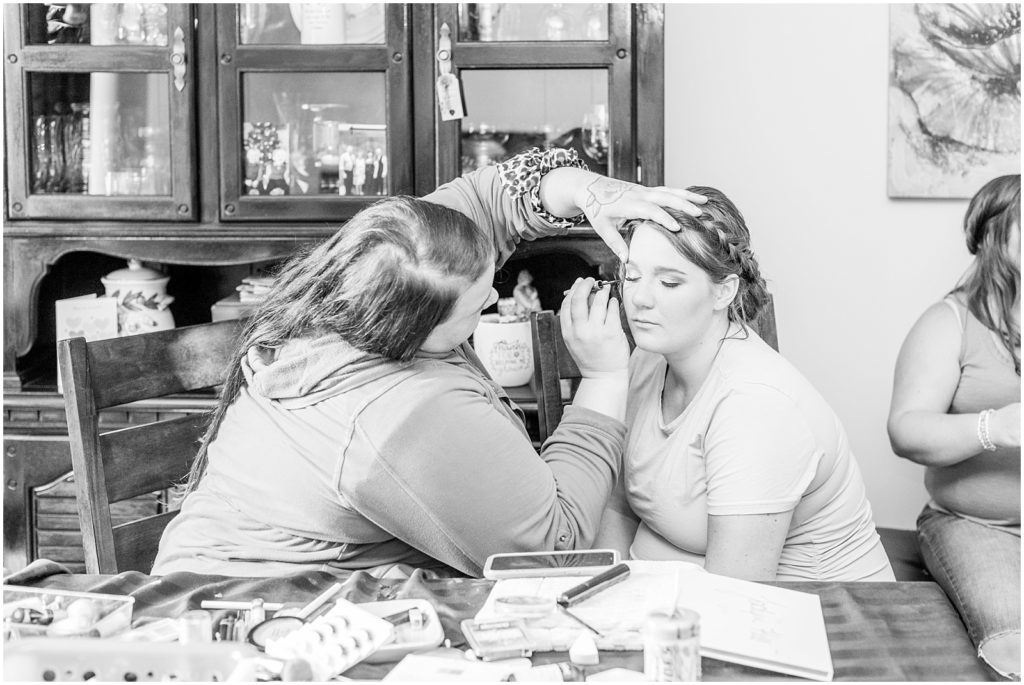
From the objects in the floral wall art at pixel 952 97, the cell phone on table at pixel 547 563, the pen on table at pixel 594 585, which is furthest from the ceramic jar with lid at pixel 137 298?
the floral wall art at pixel 952 97

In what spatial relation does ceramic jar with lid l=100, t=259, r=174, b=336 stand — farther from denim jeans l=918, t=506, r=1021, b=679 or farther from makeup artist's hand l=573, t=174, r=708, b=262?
denim jeans l=918, t=506, r=1021, b=679

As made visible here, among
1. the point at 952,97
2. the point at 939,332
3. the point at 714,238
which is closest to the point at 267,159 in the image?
the point at 714,238

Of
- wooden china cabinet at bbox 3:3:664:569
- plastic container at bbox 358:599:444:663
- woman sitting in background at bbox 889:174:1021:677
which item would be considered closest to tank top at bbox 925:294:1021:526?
woman sitting in background at bbox 889:174:1021:677

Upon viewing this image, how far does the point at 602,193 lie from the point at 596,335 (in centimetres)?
32

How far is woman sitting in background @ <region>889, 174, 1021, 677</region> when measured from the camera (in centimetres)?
216

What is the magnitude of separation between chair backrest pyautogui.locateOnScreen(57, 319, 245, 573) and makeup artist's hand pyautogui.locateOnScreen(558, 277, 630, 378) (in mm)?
596

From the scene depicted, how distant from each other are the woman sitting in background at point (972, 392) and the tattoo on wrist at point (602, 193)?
830 mm

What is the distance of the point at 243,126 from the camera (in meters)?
2.63

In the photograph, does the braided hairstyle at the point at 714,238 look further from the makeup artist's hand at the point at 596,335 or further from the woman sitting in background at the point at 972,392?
the woman sitting in background at the point at 972,392

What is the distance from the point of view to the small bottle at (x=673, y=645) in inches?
37.1

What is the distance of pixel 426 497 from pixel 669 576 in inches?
12.3

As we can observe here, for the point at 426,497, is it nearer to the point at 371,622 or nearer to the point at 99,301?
the point at 371,622

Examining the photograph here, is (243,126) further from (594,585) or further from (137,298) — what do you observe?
(594,585)

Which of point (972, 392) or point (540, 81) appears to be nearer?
point (972, 392)
